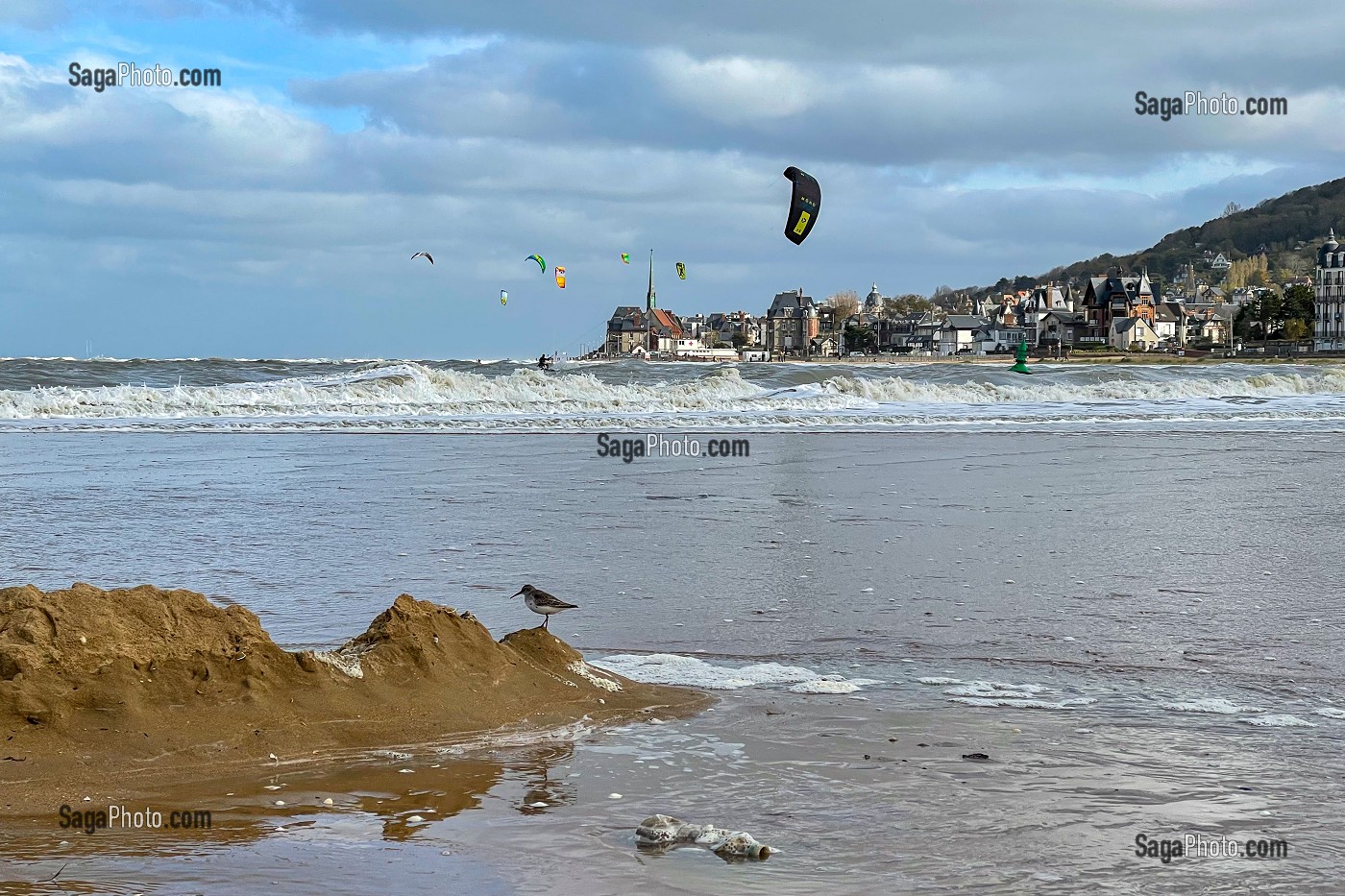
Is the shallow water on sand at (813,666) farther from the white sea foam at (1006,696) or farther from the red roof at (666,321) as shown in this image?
the red roof at (666,321)

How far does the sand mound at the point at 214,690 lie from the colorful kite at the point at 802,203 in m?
20.8

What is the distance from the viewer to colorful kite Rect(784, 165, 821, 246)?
25.7 m

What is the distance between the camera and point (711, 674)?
6055 mm

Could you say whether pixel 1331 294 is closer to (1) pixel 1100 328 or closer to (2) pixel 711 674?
(1) pixel 1100 328

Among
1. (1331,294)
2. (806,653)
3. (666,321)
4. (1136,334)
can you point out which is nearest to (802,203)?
(806,653)

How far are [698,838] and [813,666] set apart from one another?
8.08 ft

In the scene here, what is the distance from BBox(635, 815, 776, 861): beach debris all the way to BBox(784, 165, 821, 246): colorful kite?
72.8 feet

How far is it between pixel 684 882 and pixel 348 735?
194cm

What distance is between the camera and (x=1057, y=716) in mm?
5289

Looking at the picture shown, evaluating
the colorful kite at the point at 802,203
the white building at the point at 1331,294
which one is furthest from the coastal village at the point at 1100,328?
the colorful kite at the point at 802,203

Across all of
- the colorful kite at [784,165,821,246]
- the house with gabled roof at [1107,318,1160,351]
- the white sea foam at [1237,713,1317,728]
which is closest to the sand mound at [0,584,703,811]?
the white sea foam at [1237,713,1317,728]

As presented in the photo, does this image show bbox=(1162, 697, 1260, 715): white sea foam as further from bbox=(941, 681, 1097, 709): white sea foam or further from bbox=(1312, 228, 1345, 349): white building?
bbox=(1312, 228, 1345, 349): white building

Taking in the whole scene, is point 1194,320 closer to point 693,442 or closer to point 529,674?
point 693,442

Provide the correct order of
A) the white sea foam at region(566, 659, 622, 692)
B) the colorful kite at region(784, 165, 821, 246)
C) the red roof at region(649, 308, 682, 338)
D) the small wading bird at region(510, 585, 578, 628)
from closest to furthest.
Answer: the white sea foam at region(566, 659, 622, 692)
the small wading bird at region(510, 585, 578, 628)
the colorful kite at region(784, 165, 821, 246)
the red roof at region(649, 308, 682, 338)
